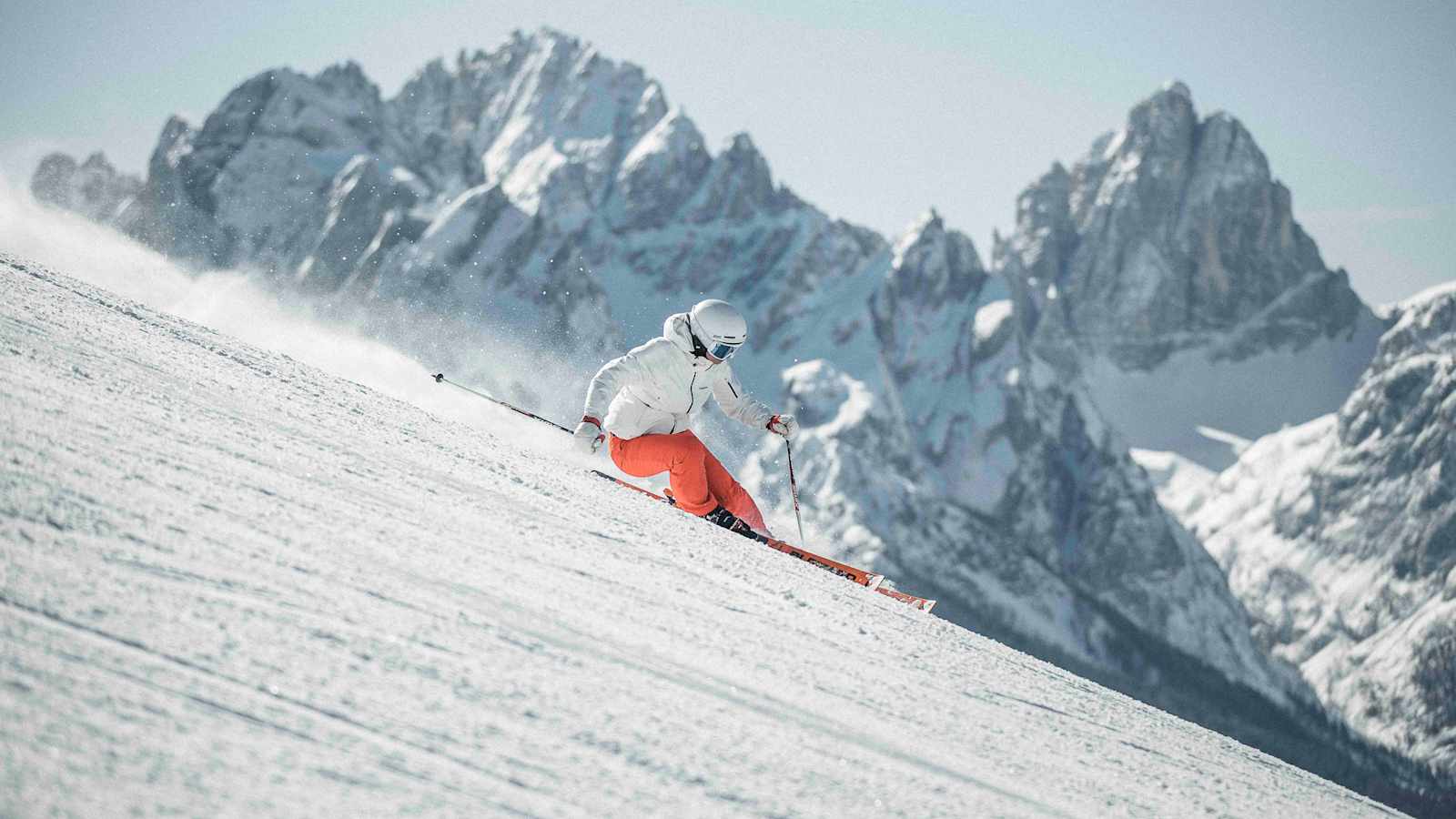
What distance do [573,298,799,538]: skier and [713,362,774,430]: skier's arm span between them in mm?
68

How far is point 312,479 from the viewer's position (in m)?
5.15

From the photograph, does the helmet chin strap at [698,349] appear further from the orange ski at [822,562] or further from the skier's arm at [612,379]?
the orange ski at [822,562]

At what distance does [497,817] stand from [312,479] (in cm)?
285

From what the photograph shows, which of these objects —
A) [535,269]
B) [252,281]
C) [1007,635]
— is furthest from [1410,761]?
[252,281]

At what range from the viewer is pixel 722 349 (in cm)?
970

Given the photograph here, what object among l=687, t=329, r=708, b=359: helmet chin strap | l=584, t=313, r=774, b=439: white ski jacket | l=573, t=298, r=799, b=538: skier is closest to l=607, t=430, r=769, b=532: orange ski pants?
l=573, t=298, r=799, b=538: skier

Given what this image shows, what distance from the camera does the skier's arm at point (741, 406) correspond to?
1020cm

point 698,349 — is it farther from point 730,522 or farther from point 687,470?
point 730,522

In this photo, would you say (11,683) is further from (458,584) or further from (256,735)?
(458,584)

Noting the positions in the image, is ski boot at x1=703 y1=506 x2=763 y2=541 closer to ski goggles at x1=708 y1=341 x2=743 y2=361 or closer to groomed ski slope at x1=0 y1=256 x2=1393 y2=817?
ski goggles at x1=708 y1=341 x2=743 y2=361

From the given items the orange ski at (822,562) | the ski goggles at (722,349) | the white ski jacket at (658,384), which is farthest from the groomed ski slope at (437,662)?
the ski goggles at (722,349)

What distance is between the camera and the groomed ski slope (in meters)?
2.67

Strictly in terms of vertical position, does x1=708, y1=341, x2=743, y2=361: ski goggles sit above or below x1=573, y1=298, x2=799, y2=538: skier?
above

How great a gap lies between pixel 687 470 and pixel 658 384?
2.42 feet
